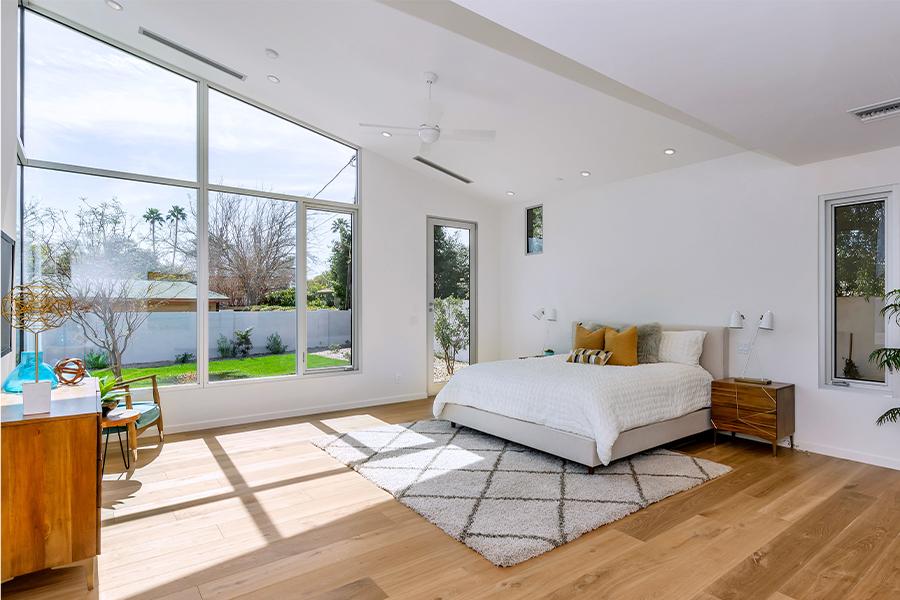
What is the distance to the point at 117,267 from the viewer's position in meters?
4.77

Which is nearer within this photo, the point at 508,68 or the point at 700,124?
the point at 508,68

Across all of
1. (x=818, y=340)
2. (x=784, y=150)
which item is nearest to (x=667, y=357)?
(x=818, y=340)

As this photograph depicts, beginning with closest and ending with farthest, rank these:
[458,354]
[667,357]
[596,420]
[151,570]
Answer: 1. [151,570]
2. [596,420]
3. [667,357]
4. [458,354]

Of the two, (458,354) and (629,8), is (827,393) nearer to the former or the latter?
(629,8)

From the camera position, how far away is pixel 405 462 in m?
3.97

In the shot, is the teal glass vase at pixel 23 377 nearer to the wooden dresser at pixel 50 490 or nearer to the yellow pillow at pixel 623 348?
the wooden dresser at pixel 50 490

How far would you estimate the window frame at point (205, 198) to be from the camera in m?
4.46

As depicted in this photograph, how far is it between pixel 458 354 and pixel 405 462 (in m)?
3.26

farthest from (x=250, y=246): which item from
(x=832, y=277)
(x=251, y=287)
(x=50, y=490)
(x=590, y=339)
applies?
(x=832, y=277)

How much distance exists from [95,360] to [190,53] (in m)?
3.06

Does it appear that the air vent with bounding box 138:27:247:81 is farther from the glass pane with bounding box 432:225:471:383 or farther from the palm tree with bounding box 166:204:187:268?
the glass pane with bounding box 432:225:471:383

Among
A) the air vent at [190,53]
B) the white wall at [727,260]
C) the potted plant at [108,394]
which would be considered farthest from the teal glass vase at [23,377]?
the white wall at [727,260]

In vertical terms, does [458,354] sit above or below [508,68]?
below

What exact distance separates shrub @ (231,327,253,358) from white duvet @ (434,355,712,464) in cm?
223
